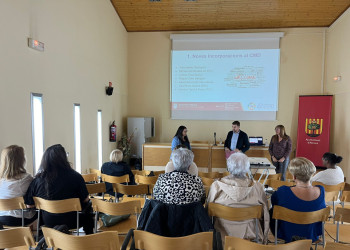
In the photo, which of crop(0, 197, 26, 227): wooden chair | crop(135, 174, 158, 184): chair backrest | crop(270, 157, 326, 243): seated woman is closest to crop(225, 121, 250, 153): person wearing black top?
crop(135, 174, 158, 184): chair backrest

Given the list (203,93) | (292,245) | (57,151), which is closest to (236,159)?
(292,245)

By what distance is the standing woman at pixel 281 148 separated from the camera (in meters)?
5.40

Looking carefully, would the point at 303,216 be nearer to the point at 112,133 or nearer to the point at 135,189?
the point at 135,189

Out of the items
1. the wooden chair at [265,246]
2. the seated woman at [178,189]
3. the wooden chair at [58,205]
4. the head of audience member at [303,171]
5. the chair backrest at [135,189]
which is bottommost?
the chair backrest at [135,189]

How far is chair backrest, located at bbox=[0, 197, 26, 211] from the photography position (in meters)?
2.36

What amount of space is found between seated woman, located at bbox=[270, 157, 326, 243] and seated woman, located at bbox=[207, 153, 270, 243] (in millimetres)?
190

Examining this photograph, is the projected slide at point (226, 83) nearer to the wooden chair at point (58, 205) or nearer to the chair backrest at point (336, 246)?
the wooden chair at point (58, 205)

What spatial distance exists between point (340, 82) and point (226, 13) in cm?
359

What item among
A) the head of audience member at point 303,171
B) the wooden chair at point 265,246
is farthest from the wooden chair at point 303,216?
the wooden chair at point 265,246

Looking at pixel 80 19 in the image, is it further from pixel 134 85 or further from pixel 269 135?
pixel 269 135

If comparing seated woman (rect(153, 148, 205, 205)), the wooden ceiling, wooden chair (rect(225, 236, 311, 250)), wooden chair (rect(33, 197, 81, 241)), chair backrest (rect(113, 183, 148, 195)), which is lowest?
chair backrest (rect(113, 183, 148, 195))

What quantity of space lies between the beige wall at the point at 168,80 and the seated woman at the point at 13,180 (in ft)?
20.1

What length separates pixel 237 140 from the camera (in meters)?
5.84

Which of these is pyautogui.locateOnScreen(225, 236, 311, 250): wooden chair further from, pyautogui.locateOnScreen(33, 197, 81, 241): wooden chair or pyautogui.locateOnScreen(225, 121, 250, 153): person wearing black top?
pyautogui.locateOnScreen(225, 121, 250, 153): person wearing black top
